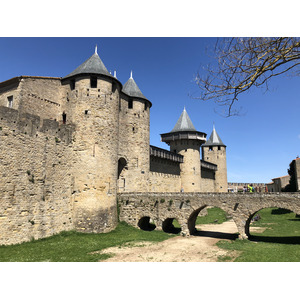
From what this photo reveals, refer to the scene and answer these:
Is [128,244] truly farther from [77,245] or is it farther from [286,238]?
[286,238]

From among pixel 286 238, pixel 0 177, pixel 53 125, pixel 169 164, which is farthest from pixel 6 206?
pixel 169 164

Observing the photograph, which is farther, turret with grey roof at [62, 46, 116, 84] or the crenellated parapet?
turret with grey roof at [62, 46, 116, 84]

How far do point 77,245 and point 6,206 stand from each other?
3.91m

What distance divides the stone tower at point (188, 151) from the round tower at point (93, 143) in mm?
13735

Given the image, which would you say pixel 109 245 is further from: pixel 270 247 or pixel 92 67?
pixel 92 67

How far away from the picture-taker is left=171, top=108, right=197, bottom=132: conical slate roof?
101 feet

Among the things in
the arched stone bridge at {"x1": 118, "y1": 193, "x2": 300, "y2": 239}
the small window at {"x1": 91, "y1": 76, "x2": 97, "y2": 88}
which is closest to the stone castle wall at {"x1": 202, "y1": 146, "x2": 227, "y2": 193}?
the arched stone bridge at {"x1": 118, "y1": 193, "x2": 300, "y2": 239}

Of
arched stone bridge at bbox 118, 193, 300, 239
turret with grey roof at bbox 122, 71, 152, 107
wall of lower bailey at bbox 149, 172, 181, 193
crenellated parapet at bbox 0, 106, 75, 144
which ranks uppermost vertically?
turret with grey roof at bbox 122, 71, 152, 107

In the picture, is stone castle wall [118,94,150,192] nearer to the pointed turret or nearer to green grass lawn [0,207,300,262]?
the pointed turret

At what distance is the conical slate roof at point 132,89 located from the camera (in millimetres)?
21875

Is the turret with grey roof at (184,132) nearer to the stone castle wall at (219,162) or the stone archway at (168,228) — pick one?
the stone castle wall at (219,162)

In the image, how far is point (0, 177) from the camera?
Answer: 11297 mm

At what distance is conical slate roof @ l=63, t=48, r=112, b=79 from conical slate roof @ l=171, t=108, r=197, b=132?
49.7 ft

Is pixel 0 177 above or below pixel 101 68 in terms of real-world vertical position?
below
